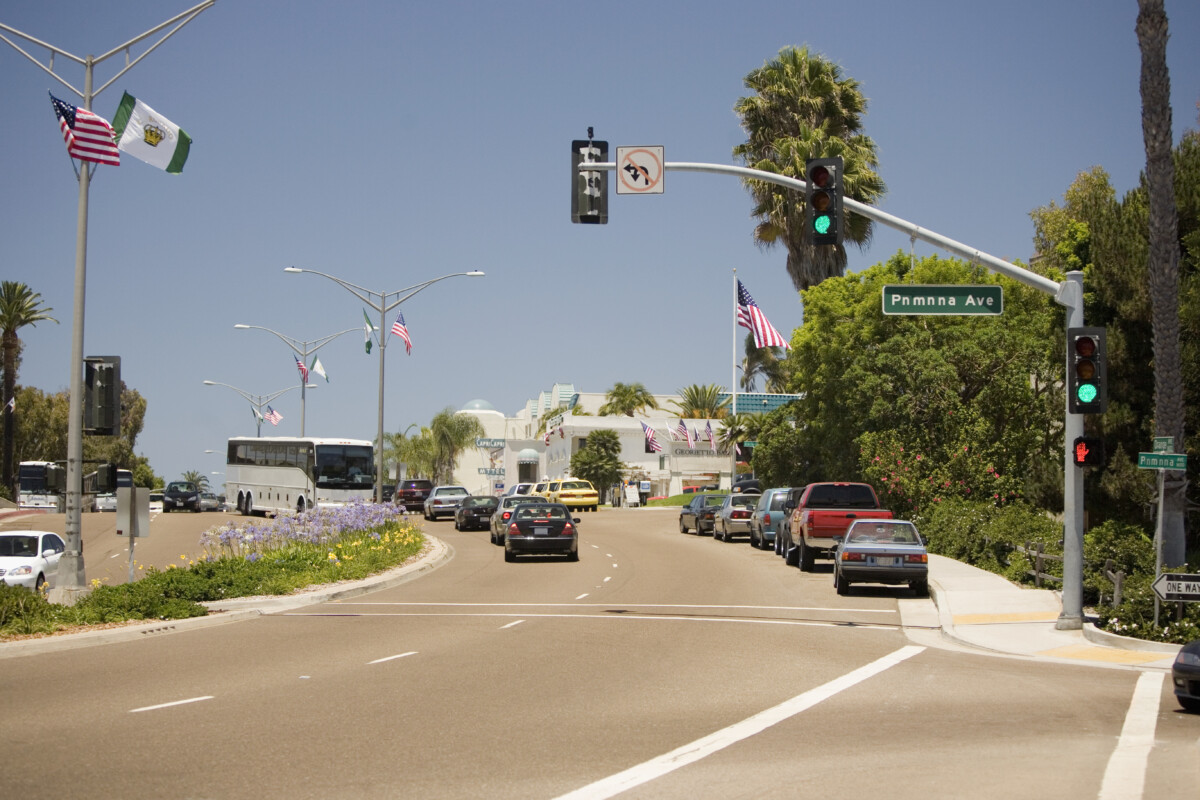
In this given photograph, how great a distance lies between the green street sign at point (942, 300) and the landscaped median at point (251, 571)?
11.3 metres

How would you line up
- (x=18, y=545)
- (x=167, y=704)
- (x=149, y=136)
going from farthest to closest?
(x=18, y=545)
(x=149, y=136)
(x=167, y=704)

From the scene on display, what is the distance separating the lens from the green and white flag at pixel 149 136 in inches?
847

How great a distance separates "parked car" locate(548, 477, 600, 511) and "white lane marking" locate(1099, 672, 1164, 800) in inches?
2006

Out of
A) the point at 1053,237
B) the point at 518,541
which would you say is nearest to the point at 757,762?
the point at 518,541

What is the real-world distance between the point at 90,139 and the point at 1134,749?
17.7 metres

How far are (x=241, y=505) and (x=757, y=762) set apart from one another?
5632 cm

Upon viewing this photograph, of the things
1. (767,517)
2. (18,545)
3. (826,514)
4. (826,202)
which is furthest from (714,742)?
(767,517)

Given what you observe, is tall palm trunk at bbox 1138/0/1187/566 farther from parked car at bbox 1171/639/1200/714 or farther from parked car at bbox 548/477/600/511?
parked car at bbox 548/477/600/511

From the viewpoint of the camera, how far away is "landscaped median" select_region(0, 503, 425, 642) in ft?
54.2

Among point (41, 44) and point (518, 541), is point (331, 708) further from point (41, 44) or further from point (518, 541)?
point (518, 541)

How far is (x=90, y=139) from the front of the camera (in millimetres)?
19844

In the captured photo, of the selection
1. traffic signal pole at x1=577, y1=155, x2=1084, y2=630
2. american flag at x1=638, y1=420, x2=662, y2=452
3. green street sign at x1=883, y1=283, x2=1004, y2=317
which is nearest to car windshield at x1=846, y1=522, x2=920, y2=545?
traffic signal pole at x1=577, y1=155, x2=1084, y2=630

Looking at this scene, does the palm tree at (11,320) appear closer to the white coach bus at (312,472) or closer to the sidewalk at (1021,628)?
the white coach bus at (312,472)

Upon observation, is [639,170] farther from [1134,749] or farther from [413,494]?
[413,494]
